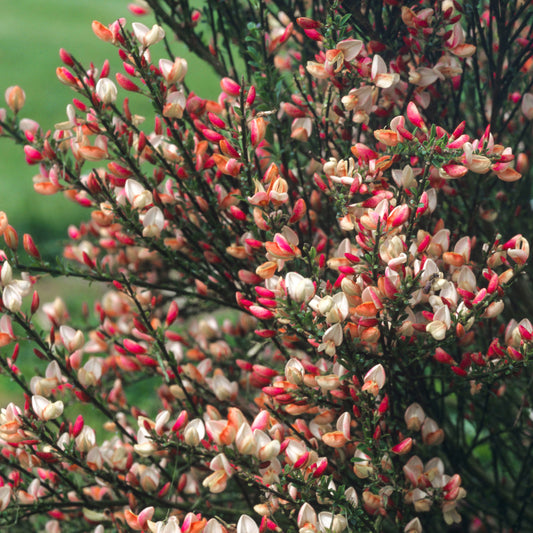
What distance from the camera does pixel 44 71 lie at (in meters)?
8.18

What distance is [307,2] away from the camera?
1.96 m

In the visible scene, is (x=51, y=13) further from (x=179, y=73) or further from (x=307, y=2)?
(x=179, y=73)

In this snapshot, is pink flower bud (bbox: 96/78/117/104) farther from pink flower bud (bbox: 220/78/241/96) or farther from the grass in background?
the grass in background

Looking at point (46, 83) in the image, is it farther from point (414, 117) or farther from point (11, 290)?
point (414, 117)

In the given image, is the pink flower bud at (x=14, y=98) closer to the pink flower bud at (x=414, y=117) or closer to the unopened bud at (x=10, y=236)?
the unopened bud at (x=10, y=236)

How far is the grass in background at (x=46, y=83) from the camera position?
477cm

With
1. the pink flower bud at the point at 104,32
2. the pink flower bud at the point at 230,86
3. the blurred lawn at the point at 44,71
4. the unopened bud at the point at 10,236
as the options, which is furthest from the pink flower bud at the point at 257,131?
the blurred lawn at the point at 44,71

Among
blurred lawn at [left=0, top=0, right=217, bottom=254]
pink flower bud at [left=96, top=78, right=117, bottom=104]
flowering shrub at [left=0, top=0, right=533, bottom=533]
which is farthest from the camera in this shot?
blurred lawn at [left=0, top=0, right=217, bottom=254]

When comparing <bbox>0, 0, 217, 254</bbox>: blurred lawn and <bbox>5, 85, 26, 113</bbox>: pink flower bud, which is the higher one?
<bbox>0, 0, 217, 254</bbox>: blurred lawn

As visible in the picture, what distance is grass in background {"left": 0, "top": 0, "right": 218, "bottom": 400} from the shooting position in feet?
15.6

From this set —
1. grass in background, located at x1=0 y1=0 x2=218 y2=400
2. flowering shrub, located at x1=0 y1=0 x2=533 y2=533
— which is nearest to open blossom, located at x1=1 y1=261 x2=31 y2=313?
flowering shrub, located at x1=0 y1=0 x2=533 y2=533

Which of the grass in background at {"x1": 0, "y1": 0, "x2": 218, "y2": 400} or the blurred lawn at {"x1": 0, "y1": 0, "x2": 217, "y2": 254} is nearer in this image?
the grass in background at {"x1": 0, "y1": 0, "x2": 218, "y2": 400}

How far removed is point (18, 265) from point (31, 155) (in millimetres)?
269

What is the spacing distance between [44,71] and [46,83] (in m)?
0.42
